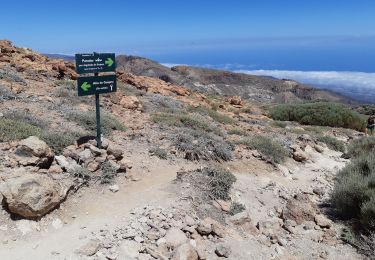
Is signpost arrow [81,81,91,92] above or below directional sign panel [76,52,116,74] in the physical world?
below

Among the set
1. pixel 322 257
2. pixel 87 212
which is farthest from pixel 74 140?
pixel 322 257

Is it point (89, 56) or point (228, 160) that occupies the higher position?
point (89, 56)

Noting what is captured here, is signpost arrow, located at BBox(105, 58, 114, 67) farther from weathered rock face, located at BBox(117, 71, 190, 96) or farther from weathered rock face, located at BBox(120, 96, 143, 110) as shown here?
weathered rock face, located at BBox(117, 71, 190, 96)

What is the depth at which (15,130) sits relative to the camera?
29.4 ft

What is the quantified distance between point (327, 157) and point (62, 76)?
455 inches

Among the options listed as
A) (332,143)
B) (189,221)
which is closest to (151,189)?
(189,221)

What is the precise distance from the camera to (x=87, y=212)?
23.2ft

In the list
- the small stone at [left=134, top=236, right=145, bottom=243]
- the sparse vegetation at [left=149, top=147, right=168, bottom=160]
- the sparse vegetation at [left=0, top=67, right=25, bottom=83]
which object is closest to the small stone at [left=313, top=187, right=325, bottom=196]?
the sparse vegetation at [left=149, top=147, right=168, bottom=160]

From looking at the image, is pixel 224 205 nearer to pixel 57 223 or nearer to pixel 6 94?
pixel 57 223

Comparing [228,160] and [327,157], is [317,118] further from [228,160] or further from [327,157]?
[228,160]

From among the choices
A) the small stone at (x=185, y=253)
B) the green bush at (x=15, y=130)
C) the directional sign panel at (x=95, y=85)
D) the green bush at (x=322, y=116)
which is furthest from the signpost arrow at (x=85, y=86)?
the green bush at (x=322, y=116)

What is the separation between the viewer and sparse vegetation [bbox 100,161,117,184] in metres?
8.09

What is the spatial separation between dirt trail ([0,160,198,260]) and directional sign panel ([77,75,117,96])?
2046 mm

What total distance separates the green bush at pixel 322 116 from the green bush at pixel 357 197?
13.5 metres
